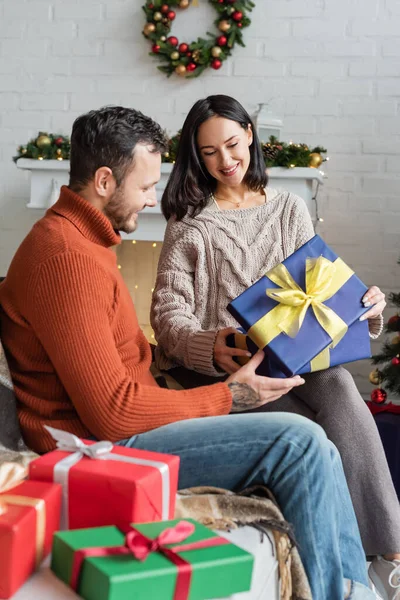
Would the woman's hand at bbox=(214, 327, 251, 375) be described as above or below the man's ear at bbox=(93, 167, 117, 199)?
below

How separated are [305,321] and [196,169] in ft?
2.34

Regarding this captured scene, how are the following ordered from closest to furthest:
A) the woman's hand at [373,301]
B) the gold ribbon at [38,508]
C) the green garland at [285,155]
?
the gold ribbon at [38,508], the woman's hand at [373,301], the green garland at [285,155]

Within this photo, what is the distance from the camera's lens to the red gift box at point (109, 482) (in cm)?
107

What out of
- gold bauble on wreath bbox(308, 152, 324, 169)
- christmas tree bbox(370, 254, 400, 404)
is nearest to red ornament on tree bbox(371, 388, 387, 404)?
christmas tree bbox(370, 254, 400, 404)

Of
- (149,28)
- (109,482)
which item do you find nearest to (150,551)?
(109,482)

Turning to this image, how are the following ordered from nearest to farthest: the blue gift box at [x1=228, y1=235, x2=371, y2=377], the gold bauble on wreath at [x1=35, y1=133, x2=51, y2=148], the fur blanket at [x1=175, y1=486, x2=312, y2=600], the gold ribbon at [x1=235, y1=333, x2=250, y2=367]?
the fur blanket at [x1=175, y1=486, x2=312, y2=600], the blue gift box at [x1=228, y1=235, x2=371, y2=377], the gold ribbon at [x1=235, y1=333, x2=250, y2=367], the gold bauble on wreath at [x1=35, y1=133, x2=51, y2=148]

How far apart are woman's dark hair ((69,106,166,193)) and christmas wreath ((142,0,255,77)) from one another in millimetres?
2344

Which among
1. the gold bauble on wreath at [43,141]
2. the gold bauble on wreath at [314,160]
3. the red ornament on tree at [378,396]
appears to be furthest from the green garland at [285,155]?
the red ornament on tree at [378,396]

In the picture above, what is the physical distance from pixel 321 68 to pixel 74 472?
119 inches

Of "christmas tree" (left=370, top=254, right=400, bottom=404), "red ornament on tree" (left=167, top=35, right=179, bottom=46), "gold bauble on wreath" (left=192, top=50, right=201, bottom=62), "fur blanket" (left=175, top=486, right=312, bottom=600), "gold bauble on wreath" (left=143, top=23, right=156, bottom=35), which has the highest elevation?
"gold bauble on wreath" (left=143, top=23, right=156, bottom=35)

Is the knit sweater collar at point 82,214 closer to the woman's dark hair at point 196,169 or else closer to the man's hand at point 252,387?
the man's hand at point 252,387

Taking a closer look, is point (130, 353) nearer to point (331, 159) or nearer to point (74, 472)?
point (74, 472)

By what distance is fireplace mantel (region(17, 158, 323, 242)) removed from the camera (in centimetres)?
334

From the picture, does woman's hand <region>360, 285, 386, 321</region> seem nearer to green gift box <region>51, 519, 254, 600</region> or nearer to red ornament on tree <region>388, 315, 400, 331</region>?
green gift box <region>51, 519, 254, 600</region>
